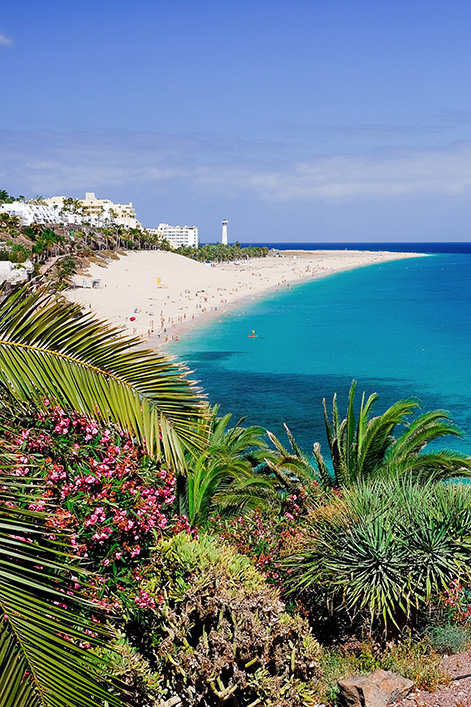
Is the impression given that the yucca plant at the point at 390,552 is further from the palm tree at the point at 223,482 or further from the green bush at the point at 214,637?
the palm tree at the point at 223,482

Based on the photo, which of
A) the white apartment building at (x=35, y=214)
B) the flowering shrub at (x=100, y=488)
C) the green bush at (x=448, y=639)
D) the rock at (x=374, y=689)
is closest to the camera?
the flowering shrub at (x=100, y=488)

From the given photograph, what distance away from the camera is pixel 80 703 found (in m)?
2.42

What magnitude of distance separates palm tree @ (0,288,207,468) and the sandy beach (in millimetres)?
27362

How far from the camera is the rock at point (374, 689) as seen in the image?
6.42 m

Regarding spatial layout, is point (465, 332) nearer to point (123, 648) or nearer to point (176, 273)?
point (176, 273)

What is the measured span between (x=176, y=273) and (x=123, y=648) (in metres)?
88.7

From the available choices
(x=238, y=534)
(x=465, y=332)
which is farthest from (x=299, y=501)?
(x=465, y=332)

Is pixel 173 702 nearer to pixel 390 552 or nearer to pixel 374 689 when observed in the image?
pixel 374 689

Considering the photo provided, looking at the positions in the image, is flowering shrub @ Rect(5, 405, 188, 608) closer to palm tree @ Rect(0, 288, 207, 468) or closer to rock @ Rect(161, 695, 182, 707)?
rock @ Rect(161, 695, 182, 707)

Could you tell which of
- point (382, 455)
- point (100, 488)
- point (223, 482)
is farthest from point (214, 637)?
point (382, 455)

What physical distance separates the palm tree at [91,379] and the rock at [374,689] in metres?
4.03

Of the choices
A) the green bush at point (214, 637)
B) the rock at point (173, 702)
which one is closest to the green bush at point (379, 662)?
the green bush at point (214, 637)

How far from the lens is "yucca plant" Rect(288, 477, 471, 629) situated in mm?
7250

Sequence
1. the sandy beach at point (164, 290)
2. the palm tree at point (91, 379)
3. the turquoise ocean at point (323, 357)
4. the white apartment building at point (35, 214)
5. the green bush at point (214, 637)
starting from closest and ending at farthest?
the palm tree at point (91, 379) → the green bush at point (214, 637) → the turquoise ocean at point (323, 357) → the sandy beach at point (164, 290) → the white apartment building at point (35, 214)
